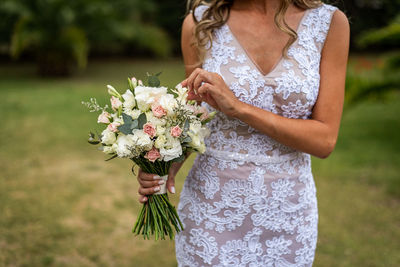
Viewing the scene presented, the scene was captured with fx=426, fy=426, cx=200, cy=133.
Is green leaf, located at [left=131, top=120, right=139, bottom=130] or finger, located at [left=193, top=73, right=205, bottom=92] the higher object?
finger, located at [left=193, top=73, right=205, bottom=92]

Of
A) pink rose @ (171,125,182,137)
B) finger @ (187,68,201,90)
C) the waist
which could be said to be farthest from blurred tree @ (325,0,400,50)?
pink rose @ (171,125,182,137)

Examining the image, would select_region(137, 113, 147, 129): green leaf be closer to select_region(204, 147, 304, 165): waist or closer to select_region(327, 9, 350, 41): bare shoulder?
select_region(204, 147, 304, 165): waist

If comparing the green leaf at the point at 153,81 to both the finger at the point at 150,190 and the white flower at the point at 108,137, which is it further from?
the finger at the point at 150,190

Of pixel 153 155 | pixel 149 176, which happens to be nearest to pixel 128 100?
pixel 153 155

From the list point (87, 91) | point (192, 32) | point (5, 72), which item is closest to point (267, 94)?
point (192, 32)

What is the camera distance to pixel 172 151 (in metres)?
1.83

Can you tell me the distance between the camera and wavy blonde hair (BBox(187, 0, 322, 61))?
2.08 m

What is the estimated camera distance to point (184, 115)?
73.2 inches

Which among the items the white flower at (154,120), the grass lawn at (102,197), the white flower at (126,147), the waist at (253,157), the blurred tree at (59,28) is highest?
the blurred tree at (59,28)

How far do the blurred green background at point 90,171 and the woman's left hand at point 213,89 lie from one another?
951 millimetres

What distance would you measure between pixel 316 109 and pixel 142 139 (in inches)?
32.7

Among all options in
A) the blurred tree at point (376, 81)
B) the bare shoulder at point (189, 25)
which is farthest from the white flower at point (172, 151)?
A: the blurred tree at point (376, 81)

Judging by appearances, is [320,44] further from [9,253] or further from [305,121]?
[9,253]

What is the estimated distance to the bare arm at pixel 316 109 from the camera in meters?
1.85
